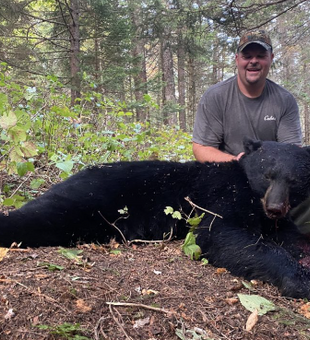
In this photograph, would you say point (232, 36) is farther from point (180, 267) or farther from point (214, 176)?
point (180, 267)

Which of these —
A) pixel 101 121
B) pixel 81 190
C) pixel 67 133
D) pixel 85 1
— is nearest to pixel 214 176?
pixel 81 190

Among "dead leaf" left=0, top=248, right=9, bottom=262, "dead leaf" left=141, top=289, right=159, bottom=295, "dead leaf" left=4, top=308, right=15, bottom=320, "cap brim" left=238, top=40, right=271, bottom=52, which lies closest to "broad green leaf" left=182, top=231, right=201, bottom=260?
"dead leaf" left=141, top=289, right=159, bottom=295

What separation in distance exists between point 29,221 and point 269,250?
2.07 metres

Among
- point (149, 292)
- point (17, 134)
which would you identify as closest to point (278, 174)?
point (149, 292)

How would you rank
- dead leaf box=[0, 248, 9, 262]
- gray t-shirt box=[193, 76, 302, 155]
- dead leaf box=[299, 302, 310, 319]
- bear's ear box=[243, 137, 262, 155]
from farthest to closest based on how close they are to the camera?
gray t-shirt box=[193, 76, 302, 155] < bear's ear box=[243, 137, 262, 155] < dead leaf box=[0, 248, 9, 262] < dead leaf box=[299, 302, 310, 319]

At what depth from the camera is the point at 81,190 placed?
10.2ft

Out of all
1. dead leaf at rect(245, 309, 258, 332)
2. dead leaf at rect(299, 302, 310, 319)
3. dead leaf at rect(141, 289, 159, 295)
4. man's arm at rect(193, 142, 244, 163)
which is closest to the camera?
dead leaf at rect(245, 309, 258, 332)

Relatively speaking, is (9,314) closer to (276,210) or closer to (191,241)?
(191,241)

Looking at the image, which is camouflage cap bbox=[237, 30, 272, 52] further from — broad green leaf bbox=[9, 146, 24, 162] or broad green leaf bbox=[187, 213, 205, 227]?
broad green leaf bbox=[9, 146, 24, 162]

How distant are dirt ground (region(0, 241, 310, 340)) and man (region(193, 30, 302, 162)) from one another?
2642mm

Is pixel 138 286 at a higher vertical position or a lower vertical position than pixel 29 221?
lower

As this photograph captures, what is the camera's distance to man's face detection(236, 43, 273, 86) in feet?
15.4

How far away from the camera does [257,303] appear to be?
2096mm

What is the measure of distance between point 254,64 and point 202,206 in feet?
8.72
